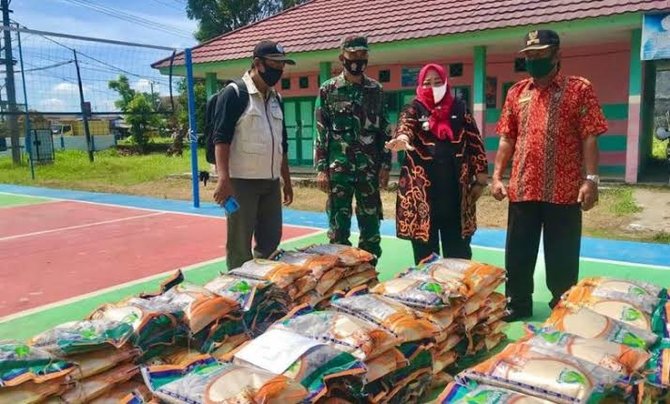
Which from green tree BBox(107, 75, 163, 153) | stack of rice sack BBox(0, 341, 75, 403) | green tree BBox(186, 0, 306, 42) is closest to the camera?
stack of rice sack BBox(0, 341, 75, 403)

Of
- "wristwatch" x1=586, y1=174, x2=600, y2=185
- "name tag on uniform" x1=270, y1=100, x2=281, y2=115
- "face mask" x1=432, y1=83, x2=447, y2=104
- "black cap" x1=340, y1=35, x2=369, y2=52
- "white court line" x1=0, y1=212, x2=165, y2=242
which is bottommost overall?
"white court line" x1=0, y1=212, x2=165, y2=242

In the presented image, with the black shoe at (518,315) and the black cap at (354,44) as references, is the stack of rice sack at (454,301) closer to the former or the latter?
the black shoe at (518,315)

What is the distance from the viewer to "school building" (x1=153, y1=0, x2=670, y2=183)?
998 cm

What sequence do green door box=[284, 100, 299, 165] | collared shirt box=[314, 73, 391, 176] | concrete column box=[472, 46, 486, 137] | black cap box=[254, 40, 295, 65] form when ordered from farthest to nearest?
green door box=[284, 100, 299, 165] < concrete column box=[472, 46, 486, 137] < collared shirt box=[314, 73, 391, 176] < black cap box=[254, 40, 295, 65]

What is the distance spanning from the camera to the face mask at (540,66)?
358cm

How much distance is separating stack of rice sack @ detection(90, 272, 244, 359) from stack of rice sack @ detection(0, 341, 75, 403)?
0.33 metres

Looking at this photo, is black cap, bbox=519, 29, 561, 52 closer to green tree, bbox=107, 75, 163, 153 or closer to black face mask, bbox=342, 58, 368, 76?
black face mask, bbox=342, 58, 368, 76

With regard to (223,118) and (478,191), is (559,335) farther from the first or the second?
(223,118)

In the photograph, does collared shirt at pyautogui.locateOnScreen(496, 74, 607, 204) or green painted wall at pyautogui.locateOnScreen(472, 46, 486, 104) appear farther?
green painted wall at pyautogui.locateOnScreen(472, 46, 486, 104)

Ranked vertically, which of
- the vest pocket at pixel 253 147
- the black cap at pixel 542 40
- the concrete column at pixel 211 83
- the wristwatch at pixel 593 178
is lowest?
the wristwatch at pixel 593 178

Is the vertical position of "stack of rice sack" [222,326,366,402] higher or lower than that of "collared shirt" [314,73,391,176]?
lower

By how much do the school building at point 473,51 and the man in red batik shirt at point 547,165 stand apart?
21.9 feet

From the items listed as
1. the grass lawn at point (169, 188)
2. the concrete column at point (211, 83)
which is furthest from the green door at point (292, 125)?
the grass lawn at point (169, 188)

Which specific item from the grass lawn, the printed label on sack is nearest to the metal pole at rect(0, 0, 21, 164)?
the grass lawn
